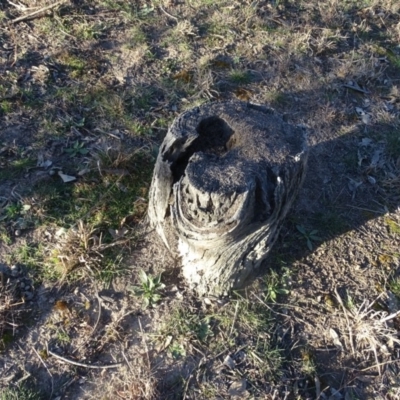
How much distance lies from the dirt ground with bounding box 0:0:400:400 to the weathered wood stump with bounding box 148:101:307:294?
1.40ft

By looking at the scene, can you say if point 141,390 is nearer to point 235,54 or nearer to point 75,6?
point 235,54

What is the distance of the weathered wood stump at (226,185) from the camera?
2.81m

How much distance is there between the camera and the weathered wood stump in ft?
9.22

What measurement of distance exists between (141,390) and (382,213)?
263 centimetres

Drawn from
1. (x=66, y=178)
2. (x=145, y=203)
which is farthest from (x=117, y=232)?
(x=66, y=178)

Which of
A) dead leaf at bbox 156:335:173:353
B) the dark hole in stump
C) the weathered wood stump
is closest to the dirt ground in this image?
dead leaf at bbox 156:335:173:353

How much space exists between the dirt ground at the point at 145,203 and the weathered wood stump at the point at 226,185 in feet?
→ 1.40

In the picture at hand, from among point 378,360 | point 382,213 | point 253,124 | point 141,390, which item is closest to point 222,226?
point 253,124

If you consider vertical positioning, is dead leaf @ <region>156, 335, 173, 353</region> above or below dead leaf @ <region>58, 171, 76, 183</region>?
below

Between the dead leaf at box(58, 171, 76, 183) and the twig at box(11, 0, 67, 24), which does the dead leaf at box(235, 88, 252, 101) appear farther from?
the twig at box(11, 0, 67, 24)

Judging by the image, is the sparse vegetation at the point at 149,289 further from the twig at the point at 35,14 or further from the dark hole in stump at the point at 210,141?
the twig at the point at 35,14

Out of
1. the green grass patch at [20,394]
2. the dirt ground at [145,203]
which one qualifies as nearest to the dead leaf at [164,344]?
the dirt ground at [145,203]

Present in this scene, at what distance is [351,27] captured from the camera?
5.71 meters

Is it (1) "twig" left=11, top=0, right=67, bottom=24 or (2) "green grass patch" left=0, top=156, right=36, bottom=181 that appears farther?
(1) "twig" left=11, top=0, right=67, bottom=24
